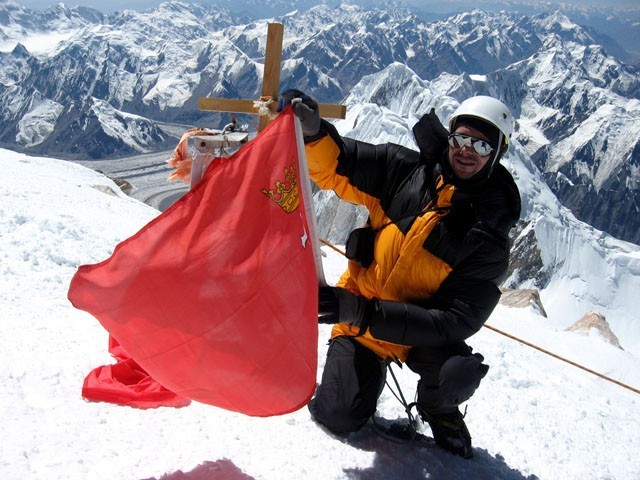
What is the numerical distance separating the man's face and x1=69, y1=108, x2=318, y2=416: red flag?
4.03 feet

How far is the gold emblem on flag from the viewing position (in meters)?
3.22

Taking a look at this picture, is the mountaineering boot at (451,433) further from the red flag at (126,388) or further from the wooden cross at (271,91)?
the wooden cross at (271,91)

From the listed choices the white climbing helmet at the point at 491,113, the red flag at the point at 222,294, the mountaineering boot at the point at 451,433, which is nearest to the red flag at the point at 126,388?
the red flag at the point at 222,294

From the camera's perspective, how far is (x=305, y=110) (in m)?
3.56

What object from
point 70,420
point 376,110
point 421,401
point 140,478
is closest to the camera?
point 140,478

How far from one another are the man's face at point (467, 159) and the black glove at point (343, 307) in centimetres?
115

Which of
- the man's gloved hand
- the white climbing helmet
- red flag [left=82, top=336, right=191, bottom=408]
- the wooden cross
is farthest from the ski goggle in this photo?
red flag [left=82, top=336, right=191, bottom=408]

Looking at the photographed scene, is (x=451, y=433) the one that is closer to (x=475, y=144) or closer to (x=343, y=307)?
(x=343, y=307)

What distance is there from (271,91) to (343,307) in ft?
6.57

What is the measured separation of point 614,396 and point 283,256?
496cm

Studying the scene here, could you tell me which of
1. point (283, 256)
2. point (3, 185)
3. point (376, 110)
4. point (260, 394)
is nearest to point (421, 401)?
point (260, 394)

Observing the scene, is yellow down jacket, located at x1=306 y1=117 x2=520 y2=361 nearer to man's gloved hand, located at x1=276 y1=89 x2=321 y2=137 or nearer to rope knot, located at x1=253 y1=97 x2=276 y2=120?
man's gloved hand, located at x1=276 y1=89 x2=321 y2=137

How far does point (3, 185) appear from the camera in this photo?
10.4 metres

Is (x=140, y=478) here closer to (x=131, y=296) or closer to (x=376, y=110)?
(x=131, y=296)
